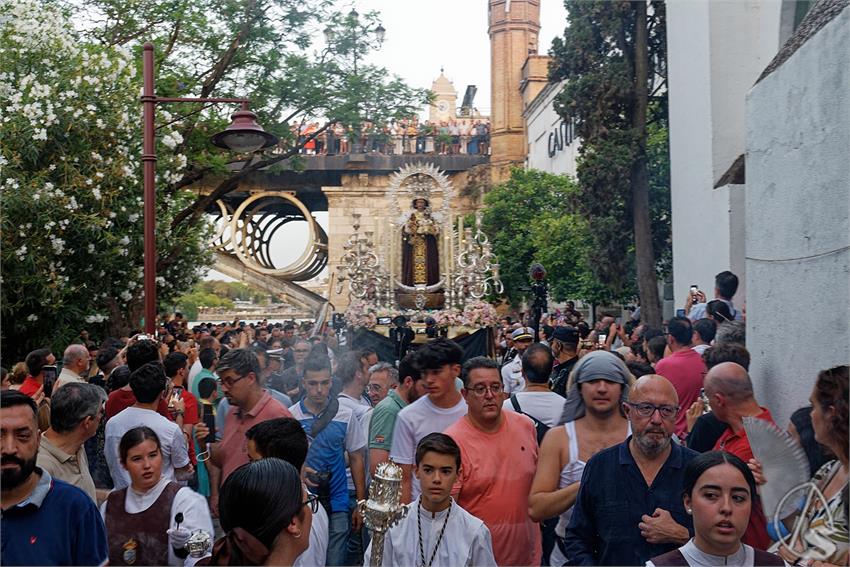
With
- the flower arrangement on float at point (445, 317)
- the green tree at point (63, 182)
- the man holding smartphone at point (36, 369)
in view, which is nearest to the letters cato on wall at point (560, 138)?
the flower arrangement on float at point (445, 317)

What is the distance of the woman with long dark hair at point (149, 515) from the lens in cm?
399

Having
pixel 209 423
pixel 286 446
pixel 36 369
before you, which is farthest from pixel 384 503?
pixel 36 369

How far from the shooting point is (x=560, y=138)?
34.2m

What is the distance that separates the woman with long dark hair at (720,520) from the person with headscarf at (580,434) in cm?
106

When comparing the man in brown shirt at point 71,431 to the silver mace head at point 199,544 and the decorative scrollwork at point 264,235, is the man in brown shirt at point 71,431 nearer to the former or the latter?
the silver mace head at point 199,544

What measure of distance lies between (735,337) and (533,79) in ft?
111

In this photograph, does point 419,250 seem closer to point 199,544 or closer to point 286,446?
point 286,446

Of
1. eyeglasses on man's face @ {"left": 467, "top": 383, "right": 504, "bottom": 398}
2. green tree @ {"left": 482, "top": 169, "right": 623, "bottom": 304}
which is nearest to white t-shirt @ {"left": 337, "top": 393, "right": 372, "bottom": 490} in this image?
eyeglasses on man's face @ {"left": 467, "top": 383, "right": 504, "bottom": 398}

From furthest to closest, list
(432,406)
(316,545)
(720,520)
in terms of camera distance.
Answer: (432,406) < (316,545) < (720,520)

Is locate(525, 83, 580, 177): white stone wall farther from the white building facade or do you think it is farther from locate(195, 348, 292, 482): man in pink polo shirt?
locate(195, 348, 292, 482): man in pink polo shirt

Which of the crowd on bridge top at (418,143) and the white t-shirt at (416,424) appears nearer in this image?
the white t-shirt at (416,424)

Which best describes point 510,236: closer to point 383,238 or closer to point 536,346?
point 383,238

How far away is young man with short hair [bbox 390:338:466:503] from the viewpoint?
5.08 metres

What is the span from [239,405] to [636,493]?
2642mm
